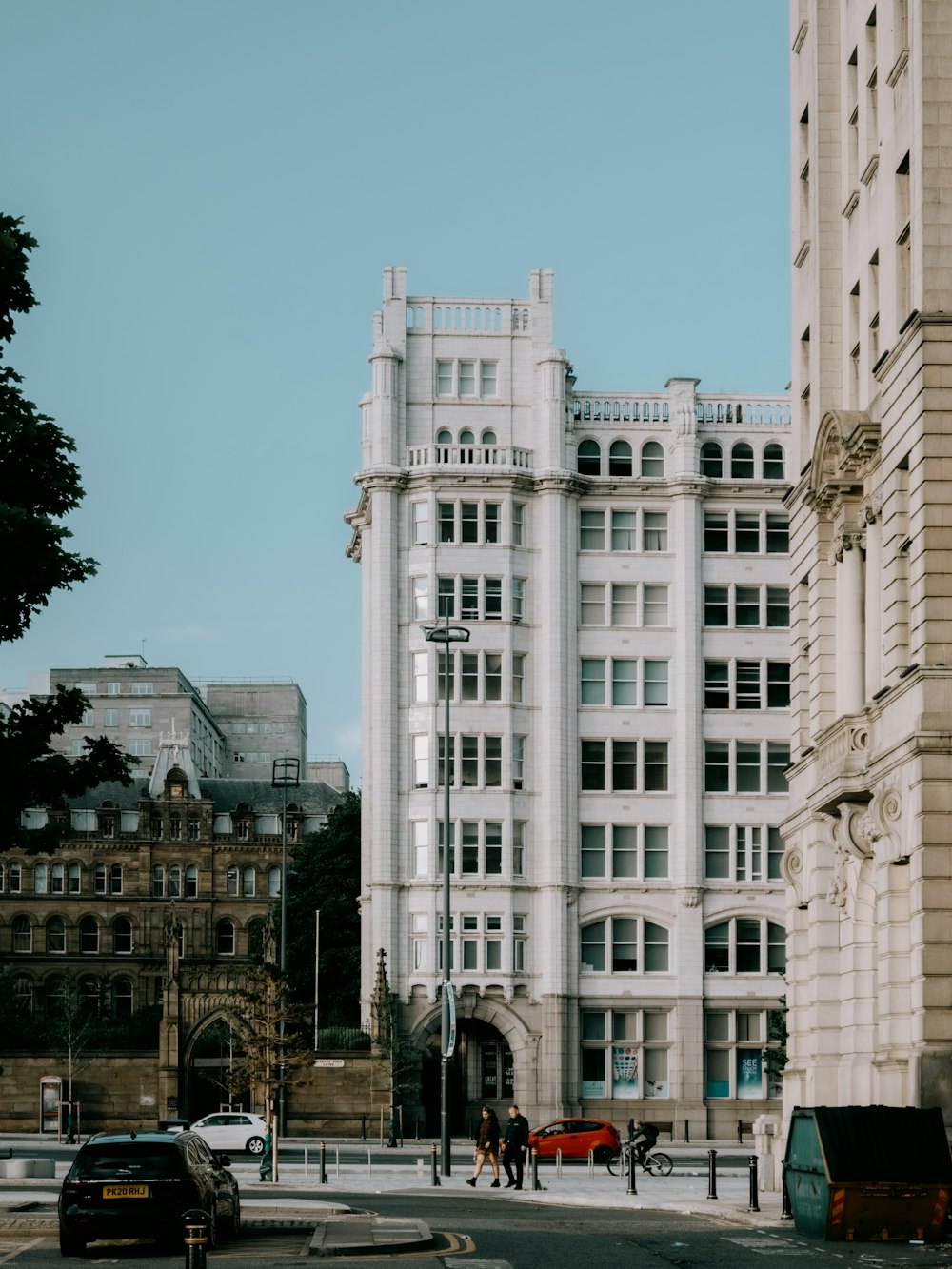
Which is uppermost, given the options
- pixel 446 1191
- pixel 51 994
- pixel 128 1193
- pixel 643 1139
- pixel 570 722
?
pixel 570 722

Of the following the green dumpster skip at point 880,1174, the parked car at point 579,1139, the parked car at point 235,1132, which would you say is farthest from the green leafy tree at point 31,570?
the parked car at point 235,1132

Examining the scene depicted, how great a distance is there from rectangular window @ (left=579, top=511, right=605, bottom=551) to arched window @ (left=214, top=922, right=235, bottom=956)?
69.0 m

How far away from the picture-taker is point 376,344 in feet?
264

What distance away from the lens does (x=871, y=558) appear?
38.7 meters

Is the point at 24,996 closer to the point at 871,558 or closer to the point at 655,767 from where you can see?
the point at 655,767

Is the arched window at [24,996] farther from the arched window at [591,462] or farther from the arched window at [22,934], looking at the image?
the arched window at [591,462]

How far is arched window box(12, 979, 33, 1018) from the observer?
135250mm

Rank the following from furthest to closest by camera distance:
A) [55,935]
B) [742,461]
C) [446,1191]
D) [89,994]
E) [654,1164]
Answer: [55,935] < [89,994] < [742,461] < [654,1164] < [446,1191]

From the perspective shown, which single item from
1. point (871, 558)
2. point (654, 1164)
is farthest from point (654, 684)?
point (871, 558)

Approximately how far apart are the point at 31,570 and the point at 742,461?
5374cm

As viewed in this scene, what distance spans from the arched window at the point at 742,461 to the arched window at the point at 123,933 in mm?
72520

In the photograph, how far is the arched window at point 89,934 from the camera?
464 ft

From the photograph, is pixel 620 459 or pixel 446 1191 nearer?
pixel 446 1191

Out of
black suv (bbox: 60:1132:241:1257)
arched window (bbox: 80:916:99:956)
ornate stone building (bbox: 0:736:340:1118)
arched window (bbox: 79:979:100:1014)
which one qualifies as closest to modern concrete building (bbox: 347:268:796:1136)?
black suv (bbox: 60:1132:241:1257)
